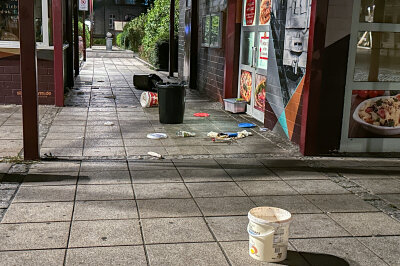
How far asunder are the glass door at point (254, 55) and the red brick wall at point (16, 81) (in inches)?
162

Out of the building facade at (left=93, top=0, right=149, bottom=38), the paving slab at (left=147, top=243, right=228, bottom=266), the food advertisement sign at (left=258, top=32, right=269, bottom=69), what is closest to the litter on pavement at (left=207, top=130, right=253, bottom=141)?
the food advertisement sign at (left=258, top=32, right=269, bottom=69)

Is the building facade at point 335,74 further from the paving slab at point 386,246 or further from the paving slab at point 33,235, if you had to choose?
the paving slab at point 33,235

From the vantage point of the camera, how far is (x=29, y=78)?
19.1 feet

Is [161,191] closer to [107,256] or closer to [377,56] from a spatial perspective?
A: [107,256]

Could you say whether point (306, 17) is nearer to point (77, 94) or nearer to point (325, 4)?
point (325, 4)

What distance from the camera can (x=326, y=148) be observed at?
265 inches

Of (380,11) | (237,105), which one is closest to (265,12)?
(237,105)

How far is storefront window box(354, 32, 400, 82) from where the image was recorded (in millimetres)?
6461

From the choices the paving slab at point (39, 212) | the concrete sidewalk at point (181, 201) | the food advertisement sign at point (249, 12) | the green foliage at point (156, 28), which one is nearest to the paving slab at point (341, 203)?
the concrete sidewalk at point (181, 201)

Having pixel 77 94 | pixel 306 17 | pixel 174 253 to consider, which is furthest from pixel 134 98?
pixel 174 253

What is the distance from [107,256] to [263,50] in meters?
→ 6.30

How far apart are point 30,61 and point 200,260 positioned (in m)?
3.57

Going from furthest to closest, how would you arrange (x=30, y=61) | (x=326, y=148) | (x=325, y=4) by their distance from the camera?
(x=326, y=148)
(x=325, y=4)
(x=30, y=61)

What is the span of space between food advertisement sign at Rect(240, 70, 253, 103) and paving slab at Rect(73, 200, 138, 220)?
222 inches
